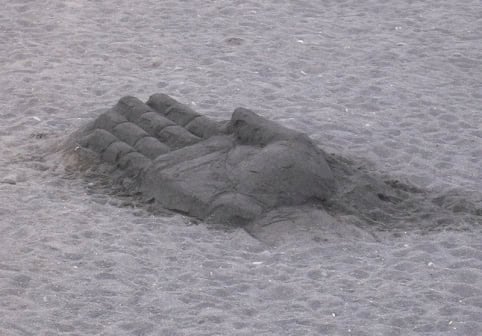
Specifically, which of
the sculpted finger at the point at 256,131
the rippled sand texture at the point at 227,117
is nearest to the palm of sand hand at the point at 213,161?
the sculpted finger at the point at 256,131

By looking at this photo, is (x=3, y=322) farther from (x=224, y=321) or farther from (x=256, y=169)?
(x=256, y=169)

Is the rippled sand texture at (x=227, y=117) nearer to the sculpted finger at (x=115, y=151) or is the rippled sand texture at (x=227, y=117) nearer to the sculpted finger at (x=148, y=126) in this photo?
the sculpted finger at (x=115, y=151)

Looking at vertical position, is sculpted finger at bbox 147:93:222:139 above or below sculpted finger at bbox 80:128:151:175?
above

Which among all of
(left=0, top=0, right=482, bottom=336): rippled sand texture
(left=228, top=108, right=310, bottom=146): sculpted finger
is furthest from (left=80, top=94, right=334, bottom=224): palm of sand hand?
(left=0, top=0, right=482, bottom=336): rippled sand texture

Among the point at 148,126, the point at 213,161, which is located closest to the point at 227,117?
the point at 148,126

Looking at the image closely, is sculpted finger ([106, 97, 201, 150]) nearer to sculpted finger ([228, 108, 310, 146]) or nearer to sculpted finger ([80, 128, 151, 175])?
sculpted finger ([80, 128, 151, 175])

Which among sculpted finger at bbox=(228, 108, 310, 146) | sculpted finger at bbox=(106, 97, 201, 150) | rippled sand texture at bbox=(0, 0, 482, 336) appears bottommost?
rippled sand texture at bbox=(0, 0, 482, 336)
